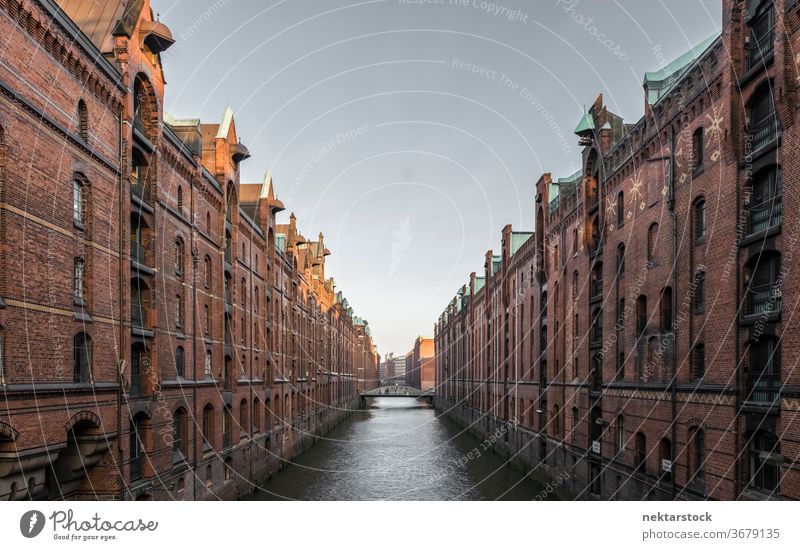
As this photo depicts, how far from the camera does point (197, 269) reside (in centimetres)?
2411

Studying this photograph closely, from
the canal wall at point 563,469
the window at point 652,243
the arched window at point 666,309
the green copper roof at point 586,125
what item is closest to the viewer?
the arched window at point 666,309

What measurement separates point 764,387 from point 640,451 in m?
7.52

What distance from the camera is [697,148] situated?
17.5 metres

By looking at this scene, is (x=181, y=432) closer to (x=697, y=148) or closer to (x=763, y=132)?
(x=697, y=148)

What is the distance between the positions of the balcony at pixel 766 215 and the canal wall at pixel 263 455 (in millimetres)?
20308

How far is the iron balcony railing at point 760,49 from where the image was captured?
13891mm

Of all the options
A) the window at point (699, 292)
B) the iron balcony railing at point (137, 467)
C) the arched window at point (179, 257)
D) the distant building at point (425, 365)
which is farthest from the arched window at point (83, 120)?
the distant building at point (425, 365)

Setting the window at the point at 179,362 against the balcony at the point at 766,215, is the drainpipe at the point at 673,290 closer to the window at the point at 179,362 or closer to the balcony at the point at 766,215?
the balcony at the point at 766,215

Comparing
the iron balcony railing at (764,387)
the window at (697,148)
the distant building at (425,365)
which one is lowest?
the distant building at (425,365)

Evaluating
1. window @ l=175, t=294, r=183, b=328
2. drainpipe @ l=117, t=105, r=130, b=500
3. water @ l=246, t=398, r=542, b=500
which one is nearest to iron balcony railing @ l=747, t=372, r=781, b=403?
drainpipe @ l=117, t=105, r=130, b=500

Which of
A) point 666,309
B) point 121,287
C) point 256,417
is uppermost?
point 121,287

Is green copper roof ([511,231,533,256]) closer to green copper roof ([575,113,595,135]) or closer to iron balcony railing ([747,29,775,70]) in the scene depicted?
green copper roof ([575,113,595,135])

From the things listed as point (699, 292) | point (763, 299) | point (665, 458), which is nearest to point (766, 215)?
point (763, 299)

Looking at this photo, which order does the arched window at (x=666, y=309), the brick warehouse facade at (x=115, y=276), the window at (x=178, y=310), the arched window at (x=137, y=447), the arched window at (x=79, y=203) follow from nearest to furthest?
the brick warehouse facade at (x=115, y=276), the arched window at (x=79, y=203), the arched window at (x=137, y=447), the arched window at (x=666, y=309), the window at (x=178, y=310)
